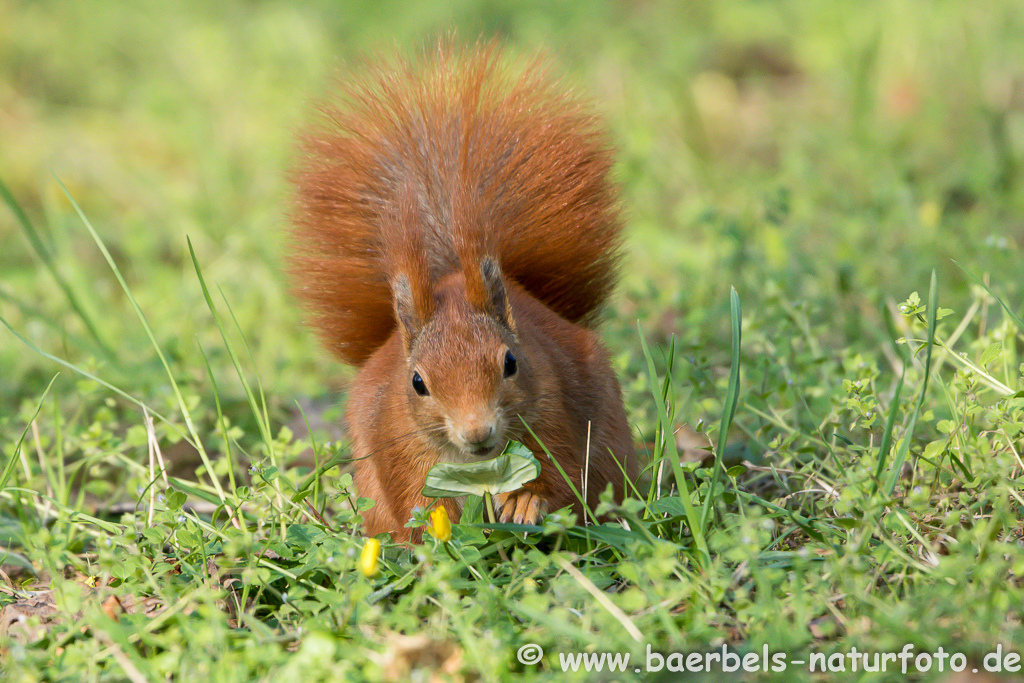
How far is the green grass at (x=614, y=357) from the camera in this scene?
1807mm

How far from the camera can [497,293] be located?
2.23 meters

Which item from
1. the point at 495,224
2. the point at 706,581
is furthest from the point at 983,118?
the point at 706,581

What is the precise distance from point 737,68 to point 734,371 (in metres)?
5.09

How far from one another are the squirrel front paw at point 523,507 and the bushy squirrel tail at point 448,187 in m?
0.59

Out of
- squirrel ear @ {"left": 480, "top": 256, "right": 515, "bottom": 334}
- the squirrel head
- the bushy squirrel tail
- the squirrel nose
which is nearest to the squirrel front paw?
the squirrel head

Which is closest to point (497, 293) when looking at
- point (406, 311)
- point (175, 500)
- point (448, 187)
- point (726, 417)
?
point (406, 311)

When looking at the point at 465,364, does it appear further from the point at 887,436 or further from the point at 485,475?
the point at 887,436

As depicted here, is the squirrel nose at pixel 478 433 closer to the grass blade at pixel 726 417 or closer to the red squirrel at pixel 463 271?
the red squirrel at pixel 463 271

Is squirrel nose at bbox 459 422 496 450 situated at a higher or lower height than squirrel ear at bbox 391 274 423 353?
lower

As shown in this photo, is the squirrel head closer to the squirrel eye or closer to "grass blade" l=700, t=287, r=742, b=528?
the squirrel eye

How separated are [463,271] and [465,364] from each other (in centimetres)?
25

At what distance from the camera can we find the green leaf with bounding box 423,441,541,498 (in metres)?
2.13

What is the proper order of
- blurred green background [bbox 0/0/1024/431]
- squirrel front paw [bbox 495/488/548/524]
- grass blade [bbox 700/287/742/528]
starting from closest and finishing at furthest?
grass blade [bbox 700/287/742/528] → squirrel front paw [bbox 495/488/548/524] → blurred green background [bbox 0/0/1024/431]

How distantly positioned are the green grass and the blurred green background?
0.08ft
